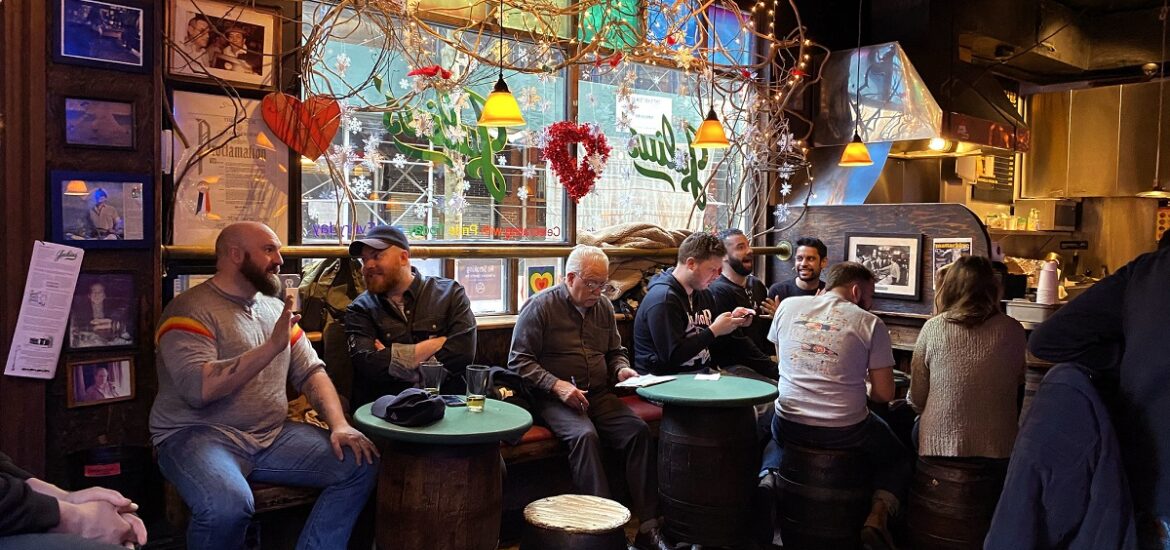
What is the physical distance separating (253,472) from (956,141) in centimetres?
566

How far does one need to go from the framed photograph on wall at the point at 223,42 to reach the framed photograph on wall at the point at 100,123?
1.55ft

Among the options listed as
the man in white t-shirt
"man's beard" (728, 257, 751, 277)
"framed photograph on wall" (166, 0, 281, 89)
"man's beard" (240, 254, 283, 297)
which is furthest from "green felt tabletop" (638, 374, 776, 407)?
"framed photograph on wall" (166, 0, 281, 89)

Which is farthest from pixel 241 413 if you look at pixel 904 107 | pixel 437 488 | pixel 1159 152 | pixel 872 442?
pixel 1159 152

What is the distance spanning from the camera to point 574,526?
310cm

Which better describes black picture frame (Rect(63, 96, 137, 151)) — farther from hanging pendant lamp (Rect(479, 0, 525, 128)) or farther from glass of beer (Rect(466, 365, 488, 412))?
glass of beer (Rect(466, 365, 488, 412))

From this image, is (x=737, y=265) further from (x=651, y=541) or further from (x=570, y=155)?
(x=651, y=541)

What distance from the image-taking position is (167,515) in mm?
3533

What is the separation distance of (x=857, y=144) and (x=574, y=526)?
4.06 m

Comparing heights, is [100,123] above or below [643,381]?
above

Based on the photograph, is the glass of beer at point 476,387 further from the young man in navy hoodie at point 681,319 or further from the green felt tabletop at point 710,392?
the young man in navy hoodie at point 681,319

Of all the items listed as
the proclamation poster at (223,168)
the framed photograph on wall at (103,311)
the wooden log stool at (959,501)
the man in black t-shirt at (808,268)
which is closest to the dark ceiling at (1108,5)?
the man in black t-shirt at (808,268)

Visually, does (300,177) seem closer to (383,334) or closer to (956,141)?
(383,334)

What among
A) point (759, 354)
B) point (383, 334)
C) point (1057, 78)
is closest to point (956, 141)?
point (759, 354)

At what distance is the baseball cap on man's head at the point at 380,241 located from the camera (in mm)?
4059
